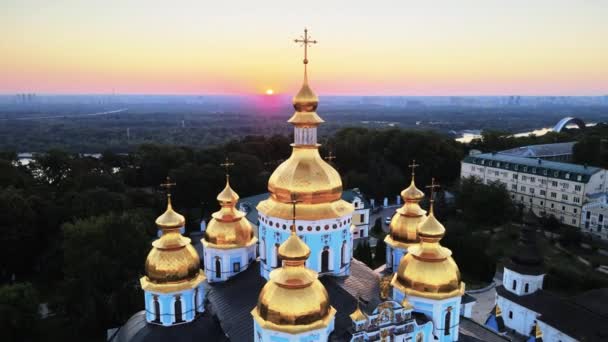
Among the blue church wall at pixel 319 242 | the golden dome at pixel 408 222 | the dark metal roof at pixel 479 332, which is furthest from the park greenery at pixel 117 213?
the blue church wall at pixel 319 242

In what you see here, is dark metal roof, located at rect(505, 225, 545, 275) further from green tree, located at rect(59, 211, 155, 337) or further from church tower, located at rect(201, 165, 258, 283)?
green tree, located at rect(59, 211, 155, 337)

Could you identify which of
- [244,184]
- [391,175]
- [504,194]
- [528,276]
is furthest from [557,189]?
[244,184]

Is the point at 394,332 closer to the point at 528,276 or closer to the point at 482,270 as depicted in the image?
the point at 528,276

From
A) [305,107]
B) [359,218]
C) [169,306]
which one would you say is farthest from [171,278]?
[359,218]

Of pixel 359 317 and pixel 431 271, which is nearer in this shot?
pixel 359 317

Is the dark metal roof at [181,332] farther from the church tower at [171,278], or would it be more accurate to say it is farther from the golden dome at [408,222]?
the golden dome at [408,222]

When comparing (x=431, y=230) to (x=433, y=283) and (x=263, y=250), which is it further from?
(x=263, y=250)
